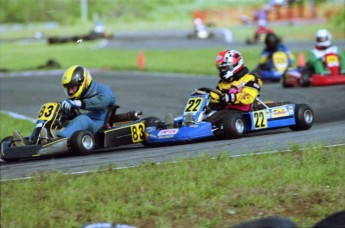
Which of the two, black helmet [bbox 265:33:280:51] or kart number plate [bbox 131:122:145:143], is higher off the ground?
black helmet [bbox 265:33:280:51]

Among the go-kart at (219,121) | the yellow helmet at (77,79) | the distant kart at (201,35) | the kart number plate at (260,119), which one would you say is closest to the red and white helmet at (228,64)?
the go-kart at (219,121)

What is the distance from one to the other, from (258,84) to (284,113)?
1.68 feet

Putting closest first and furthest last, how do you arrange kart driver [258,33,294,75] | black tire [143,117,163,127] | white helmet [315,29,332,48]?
1. black tire [143,117,163,127]
2. white helmet [315,29,332,48]
3. kart driver [258,33,294,75]

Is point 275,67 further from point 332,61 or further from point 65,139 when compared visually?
point 65,139

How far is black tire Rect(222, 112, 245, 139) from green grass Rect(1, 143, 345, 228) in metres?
2.34

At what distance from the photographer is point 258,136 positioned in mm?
10695

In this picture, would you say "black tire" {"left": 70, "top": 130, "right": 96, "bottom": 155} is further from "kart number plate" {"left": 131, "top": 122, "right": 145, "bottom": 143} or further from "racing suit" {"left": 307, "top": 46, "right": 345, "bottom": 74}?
"racing suit" {"left": 307, "top": 46, "right": 345, "bottom": 74}

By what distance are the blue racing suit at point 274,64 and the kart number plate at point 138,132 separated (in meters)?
10.0

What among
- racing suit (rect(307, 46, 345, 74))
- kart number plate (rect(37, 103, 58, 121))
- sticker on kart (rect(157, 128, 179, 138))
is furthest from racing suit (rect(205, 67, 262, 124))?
racing suit (rect(307, 46, 345, 74))

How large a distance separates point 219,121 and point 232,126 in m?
0.22

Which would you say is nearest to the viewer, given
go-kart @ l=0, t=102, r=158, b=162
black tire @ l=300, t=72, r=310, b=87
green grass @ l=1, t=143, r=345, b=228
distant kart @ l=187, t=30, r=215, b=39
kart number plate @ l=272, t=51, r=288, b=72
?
green grass @ l=1, t=143, r=345, b=228

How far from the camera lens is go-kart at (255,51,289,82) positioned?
20.2 m

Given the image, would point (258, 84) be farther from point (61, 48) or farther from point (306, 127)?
point (61, 48)

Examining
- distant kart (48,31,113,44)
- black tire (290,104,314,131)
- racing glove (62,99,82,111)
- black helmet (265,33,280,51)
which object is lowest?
black tire (290,104,314,131)
